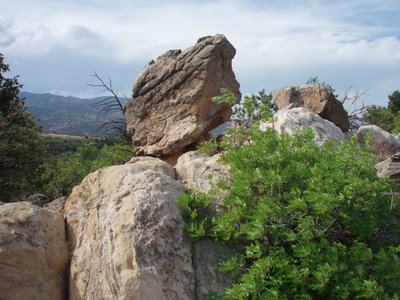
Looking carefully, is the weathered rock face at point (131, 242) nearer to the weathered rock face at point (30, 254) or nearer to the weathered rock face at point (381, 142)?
the weathered rock face at point (30, 254)

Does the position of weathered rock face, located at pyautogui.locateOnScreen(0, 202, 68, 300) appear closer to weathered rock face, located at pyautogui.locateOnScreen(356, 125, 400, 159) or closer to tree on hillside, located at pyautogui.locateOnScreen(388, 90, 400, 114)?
weathered rock face, located at pyautogui.locateOnScreen(356, 125, 400, 159)

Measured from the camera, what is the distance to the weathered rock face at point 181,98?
12781 millimetres

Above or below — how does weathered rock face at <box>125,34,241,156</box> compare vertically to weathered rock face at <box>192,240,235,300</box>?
above

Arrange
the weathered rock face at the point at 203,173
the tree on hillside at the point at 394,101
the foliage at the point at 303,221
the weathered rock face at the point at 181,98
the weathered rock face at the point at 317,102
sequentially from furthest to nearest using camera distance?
the tree on hillside at the point at 394,101 → the weathered rock face at the point at 317,102 → the weathered rock face at the point at 181,98 → the weathered rock face at the point at 203,173 → the foliage at the point at 303,221

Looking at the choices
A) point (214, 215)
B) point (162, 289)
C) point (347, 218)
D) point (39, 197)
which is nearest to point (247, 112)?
point (214, 215)

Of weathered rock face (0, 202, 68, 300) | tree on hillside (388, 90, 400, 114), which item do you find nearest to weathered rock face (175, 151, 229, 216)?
weathered rock face (0, 202, 68, 300)

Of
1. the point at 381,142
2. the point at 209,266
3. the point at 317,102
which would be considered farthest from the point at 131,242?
the point at 317,102

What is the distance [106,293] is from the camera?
7.26 m

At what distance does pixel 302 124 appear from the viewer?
1056cm

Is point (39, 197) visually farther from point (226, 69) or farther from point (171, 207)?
point (171, 207)

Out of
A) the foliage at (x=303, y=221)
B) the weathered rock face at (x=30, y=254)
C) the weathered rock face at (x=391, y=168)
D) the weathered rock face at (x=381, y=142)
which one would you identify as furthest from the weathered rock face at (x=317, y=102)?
the weathered rock face at (x=30, y=254)

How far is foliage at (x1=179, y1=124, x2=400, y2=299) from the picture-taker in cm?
678

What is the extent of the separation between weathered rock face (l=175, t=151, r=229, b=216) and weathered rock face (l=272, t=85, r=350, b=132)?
24.3 feet

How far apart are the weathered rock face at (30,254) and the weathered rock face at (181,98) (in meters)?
5.16
